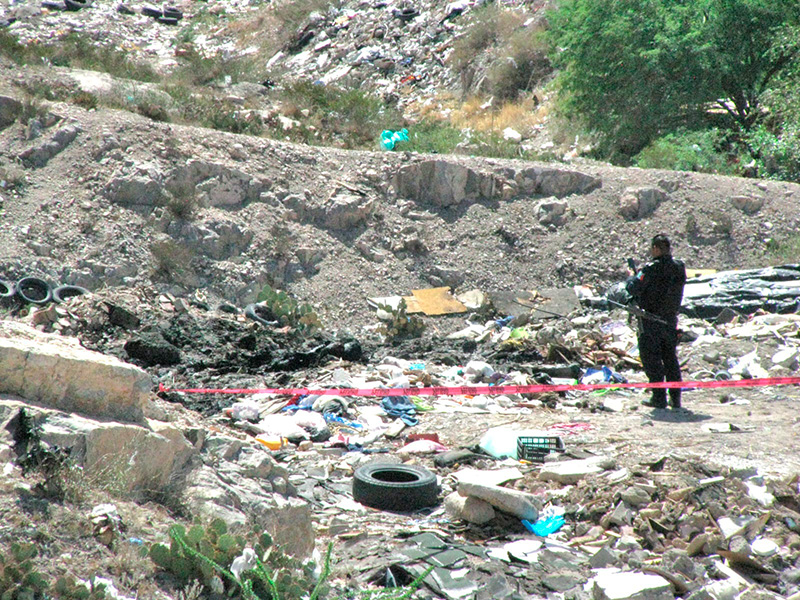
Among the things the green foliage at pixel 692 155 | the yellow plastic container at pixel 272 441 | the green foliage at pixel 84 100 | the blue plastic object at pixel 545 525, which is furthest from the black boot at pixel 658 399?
the green foliage at pixel 84 100

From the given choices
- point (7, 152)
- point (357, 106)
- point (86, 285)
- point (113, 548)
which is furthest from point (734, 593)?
point (357, 106)

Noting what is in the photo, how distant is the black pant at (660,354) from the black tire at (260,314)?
4.86 m

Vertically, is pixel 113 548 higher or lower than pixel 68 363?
lower

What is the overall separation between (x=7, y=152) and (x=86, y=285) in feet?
9.46

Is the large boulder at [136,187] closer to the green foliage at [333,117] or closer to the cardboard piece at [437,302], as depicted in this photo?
the green foliage at [333,117]

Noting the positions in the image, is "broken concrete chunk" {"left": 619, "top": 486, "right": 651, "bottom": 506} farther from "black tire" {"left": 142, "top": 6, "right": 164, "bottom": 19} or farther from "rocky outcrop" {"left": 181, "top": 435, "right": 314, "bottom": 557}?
"black tire" {"left": 142, "top": 6, "right": 164, "bottom": 19}

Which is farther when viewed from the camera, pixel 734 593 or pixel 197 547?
pixel 734 593

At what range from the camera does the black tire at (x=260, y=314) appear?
9305 mm

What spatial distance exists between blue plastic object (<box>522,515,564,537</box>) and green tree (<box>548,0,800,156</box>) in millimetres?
13792

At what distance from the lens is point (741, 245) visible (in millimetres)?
12172

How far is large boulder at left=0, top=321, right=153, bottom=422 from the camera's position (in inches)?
111

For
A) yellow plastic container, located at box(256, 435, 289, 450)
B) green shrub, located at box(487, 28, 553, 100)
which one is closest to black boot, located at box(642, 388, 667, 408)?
yellow plastic container, located at box(256, 435, 289, 450)

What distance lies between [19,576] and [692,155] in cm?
1464

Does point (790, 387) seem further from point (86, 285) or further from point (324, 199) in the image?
point (86, 285)
